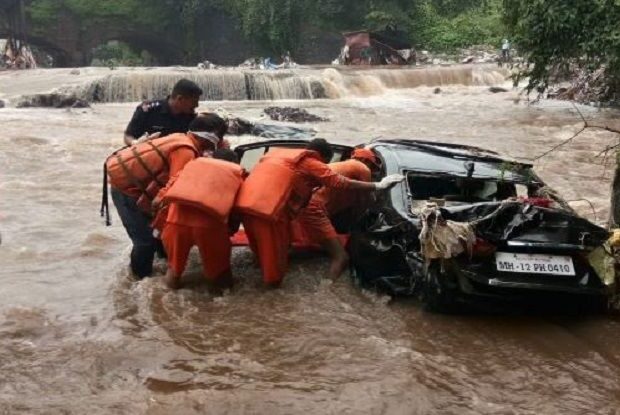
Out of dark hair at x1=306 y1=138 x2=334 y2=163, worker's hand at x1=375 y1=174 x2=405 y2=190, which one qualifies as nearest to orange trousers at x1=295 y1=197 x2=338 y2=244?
Answer: dark hair at x1=306 y1=138 x2=334 y2=163

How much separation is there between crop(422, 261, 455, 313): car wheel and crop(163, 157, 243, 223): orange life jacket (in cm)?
138

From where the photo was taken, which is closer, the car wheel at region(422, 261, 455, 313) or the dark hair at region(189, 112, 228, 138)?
the car wheel at region(422, 261, 455, 313)

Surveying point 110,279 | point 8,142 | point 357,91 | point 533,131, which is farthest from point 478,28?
point 110,279

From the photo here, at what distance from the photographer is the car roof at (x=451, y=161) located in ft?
17.5

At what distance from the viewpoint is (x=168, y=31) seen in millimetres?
45656

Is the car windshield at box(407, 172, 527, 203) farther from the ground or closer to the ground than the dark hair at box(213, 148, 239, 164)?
closer to the ground

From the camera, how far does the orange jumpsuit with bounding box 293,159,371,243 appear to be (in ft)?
18.1

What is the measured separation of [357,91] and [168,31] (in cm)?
2247

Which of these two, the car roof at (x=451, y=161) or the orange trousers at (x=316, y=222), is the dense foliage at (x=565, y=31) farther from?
the orange trousers at (x=316, y=222)

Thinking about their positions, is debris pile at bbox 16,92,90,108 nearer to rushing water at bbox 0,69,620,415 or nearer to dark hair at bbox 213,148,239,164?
rushing water at bbox 0,69,620,415

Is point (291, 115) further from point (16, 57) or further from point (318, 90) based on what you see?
point (16, 57)

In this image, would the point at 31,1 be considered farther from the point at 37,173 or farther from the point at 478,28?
the point at 37,173

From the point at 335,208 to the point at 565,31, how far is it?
392 inches

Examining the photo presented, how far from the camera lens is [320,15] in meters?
41.2
